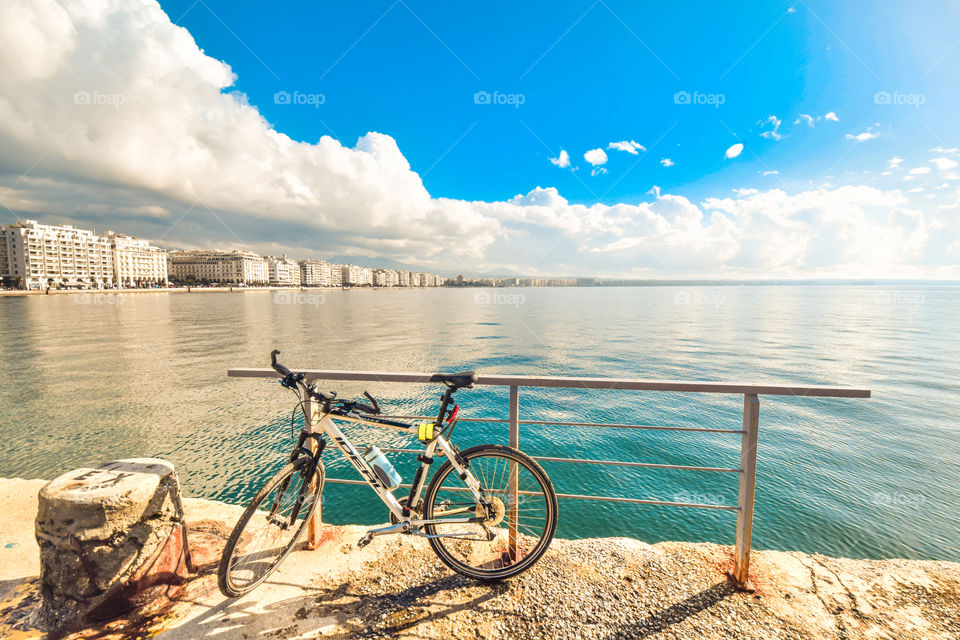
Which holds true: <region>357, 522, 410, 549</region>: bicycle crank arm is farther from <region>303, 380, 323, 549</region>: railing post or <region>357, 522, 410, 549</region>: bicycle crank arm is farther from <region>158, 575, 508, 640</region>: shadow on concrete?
<region>303, 380, 323, 549</region>: railing post

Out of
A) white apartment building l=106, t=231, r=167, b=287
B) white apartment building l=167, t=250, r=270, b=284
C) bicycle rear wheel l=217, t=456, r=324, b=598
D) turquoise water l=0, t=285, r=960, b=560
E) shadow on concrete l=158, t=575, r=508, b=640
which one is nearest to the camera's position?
shadow on concrete l=158, t=575, r=508, b=640

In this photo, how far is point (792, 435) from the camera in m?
16.7

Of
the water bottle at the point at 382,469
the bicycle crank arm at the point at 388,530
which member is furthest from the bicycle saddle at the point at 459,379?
the bicycle crank arm at the point at 388,530

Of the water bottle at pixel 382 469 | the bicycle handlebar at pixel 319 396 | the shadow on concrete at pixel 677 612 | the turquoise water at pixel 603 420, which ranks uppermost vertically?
the bicycle handlebar at pixel 319 396

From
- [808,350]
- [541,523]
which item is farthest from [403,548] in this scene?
[808,350]

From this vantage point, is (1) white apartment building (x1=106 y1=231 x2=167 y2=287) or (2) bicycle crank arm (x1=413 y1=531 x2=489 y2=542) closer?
(2) bicycle crank arm (x1=413 y1=531 x2=489 y2=542)

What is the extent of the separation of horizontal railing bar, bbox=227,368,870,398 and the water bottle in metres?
0.65

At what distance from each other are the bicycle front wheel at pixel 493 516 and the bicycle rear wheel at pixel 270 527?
1061mm

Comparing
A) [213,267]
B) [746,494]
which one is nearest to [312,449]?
[746,494]

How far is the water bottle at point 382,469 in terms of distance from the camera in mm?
3312

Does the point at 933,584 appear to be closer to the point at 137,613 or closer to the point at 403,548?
the point at 403,548

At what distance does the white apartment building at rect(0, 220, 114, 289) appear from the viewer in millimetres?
124188

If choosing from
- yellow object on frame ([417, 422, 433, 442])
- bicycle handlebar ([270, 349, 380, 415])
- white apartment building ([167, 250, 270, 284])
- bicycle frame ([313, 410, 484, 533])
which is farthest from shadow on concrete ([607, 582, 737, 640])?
white apartment building ([167, 250, 270, 284])

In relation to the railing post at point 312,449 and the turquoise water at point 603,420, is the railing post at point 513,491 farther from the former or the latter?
the turquoise water at point 603,420
